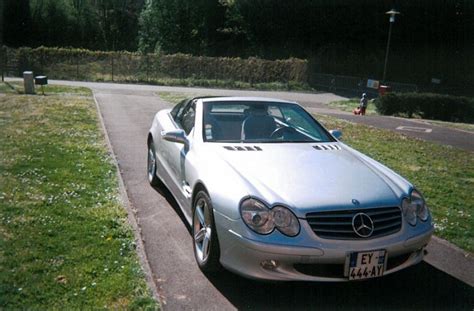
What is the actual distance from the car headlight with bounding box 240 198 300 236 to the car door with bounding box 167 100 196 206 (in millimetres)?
1126

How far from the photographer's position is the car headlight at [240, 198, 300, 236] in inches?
135

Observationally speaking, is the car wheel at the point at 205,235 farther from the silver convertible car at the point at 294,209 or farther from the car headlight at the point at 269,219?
the car headlight at the point at 269,219

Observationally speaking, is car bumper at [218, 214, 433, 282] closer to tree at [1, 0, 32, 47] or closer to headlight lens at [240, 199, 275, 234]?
headlight lens at [240, 199, 275, 234]

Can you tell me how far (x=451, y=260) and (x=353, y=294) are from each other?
1.36 metres

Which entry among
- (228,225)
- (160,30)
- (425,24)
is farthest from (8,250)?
(160,30)

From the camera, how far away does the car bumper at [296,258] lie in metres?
3.35

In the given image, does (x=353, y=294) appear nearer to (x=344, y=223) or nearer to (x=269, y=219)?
(x=344, y=223)

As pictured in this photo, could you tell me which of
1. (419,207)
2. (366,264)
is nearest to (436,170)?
(419,207)

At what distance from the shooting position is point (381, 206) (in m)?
3.65

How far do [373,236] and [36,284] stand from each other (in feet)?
8.33

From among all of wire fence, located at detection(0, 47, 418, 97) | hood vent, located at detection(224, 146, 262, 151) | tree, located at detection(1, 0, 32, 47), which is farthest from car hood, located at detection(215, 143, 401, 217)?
tree, located at detection(1, 0, 32, 47)

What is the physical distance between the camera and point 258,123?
5.19 metres

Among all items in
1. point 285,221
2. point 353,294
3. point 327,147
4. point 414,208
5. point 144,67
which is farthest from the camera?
point 144,67

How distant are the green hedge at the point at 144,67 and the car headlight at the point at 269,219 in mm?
29287
